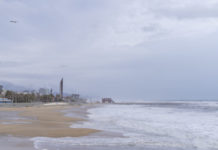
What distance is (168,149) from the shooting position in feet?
27.5

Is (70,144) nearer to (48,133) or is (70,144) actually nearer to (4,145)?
(4,145)

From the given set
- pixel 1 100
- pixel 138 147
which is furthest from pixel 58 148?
pixel 1 100

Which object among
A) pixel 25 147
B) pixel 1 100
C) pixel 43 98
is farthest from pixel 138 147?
pixel 43 98

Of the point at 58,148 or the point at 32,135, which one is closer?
the point at 58,148

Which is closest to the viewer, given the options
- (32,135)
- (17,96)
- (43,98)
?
(32,135)

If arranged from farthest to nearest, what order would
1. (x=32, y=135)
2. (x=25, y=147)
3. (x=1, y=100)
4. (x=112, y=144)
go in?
(x=1, y=100) < (x=32, y=135) < (x=112, y=144) < (x=25, y=147)

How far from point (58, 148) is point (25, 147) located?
1.00 metres

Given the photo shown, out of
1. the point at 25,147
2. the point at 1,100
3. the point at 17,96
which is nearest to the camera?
the point at 25,147

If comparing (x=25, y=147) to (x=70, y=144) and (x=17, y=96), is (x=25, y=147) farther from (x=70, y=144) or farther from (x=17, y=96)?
(x=17, y=96)

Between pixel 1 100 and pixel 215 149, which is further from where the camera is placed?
pixel 1 100

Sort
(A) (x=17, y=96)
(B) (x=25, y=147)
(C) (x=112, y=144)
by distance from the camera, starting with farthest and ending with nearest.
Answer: (A) (x=17, y=96), (C) (x=112, y=144), (B) (x=25, y=147)

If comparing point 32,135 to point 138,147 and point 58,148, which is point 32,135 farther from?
point 138,147

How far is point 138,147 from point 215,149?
8.44 feet

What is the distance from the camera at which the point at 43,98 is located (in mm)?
114312
